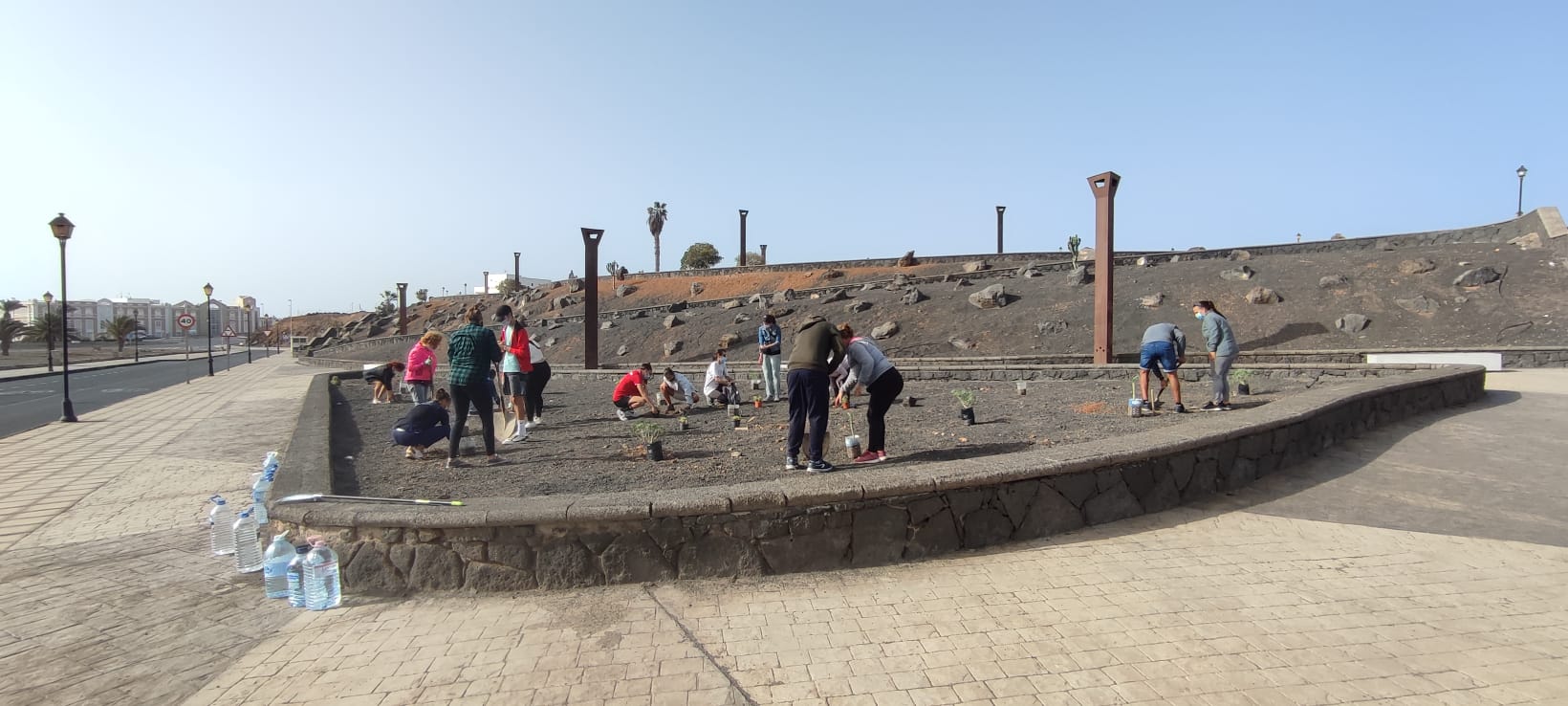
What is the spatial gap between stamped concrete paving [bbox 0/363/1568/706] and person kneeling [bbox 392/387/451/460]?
1934 mm

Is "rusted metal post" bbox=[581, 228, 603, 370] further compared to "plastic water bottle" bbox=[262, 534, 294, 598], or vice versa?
"rusted metal post" bbox=[581, 228, 603, 370]

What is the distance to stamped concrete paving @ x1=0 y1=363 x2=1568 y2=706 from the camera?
2.68 meters

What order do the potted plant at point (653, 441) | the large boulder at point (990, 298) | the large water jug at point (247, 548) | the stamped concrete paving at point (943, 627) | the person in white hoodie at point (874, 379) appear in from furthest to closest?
1. the large boulder at point (990, 298)
2. the potted plant at point (653, 441)
3. the person in white hoodie at point (874, 379)
4. the large water jug at point (247, 548)
5. the stamped concrete paving at point (943, 627)

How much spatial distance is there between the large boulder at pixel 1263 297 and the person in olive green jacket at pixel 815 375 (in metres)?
20.2

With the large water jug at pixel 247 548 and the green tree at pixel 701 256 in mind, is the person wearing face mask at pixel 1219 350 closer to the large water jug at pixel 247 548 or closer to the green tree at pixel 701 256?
the large water jug at pixel 247 548

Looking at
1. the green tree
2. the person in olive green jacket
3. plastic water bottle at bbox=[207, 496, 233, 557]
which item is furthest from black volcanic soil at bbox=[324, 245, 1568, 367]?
the green tree

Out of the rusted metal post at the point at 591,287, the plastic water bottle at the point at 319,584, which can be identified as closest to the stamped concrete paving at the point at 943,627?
the plastic water bottle at the point at 319,584

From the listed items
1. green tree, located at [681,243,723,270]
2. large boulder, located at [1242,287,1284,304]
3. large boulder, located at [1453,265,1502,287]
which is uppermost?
green tree, located at [681,243,723,270]

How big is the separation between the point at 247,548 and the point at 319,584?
922mm

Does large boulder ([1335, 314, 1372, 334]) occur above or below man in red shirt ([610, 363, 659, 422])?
above

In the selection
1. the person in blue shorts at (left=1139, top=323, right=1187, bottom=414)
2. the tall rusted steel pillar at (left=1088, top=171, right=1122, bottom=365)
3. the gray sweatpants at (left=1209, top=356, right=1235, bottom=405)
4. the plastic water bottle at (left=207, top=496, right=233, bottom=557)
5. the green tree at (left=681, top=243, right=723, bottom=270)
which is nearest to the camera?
the plastic water bottle at (left=207, top=496, right=233, bottom=557)

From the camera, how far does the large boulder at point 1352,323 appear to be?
18.5 meters

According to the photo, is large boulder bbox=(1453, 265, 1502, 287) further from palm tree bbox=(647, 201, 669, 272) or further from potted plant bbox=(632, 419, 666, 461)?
palm tree bbox=(647, 201, 669, 272)

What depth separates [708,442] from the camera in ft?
24.8
